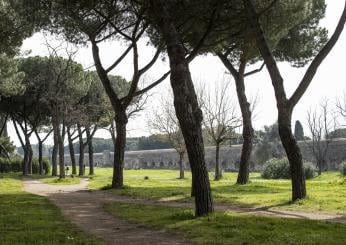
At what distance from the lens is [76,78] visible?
3728 centimetres

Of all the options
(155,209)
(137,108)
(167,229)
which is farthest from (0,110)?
(167,229)

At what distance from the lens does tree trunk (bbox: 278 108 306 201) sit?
15883mm

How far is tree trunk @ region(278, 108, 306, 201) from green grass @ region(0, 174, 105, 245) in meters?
7.08

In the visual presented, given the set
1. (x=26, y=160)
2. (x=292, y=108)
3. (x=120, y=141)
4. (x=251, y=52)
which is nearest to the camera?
(x=292, y=108)

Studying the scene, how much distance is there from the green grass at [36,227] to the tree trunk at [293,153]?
708 cm

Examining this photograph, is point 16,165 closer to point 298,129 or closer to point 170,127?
point 170,127

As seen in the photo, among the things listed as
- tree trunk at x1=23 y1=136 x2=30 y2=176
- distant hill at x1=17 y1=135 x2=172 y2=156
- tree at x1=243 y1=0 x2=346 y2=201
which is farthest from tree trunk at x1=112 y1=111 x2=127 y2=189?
distant hill at x1=17 y1=135 x2=172 y2=156

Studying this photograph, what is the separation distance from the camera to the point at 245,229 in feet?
32.8

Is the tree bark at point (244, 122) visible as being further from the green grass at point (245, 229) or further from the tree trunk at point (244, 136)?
the green grass at point (245, 229)

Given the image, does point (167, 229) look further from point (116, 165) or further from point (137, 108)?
point (137, 108)

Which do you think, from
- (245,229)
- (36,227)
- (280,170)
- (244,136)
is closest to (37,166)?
(280,170)

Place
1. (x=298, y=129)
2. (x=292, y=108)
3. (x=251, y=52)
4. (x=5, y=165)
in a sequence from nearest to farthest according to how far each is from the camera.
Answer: (x=292, y=108) → (x=251, y=52) → (x=5, y=165) → (x=298, y=129)

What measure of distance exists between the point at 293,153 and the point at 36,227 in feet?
27.6

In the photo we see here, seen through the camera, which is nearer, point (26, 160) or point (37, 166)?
point (26, 160)
